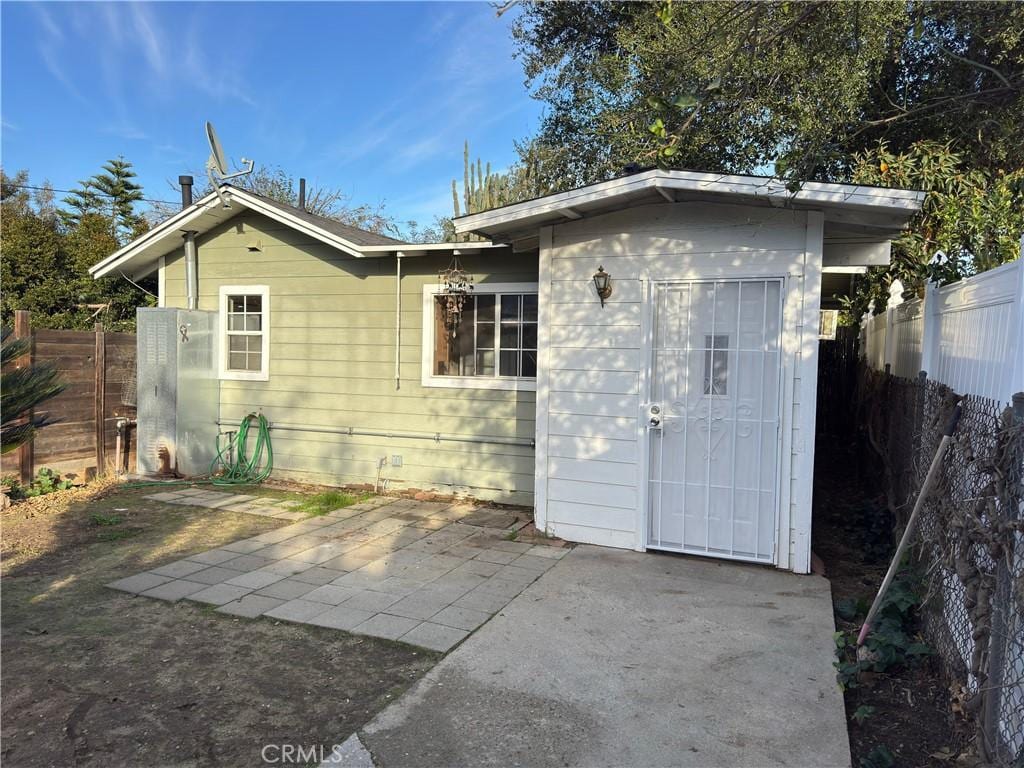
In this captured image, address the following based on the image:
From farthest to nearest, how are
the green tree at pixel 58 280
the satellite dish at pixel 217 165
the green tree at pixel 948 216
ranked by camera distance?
1. the green tree at pixel 58 280
2. the satellite dish at pixel 217 165
3. the green tree at pixel 948 216

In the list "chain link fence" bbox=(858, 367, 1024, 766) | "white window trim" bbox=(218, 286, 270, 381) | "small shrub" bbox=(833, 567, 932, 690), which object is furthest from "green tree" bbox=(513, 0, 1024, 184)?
"white window trim" bbox=(218, 286, 270, 381)

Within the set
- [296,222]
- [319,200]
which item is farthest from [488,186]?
[319,200]

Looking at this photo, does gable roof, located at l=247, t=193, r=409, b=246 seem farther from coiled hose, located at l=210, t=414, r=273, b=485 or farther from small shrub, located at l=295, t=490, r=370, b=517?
small shrub, located at l=295, t=490, r=370, b=517

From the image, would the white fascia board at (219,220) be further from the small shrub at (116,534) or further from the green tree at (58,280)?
the green tree at (58,280)

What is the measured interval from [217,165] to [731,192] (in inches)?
244

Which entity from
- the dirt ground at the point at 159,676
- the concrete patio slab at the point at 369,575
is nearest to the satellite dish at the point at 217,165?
the concrete patio slab at the point at 369,575

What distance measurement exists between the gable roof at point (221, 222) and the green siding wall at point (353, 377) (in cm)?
23

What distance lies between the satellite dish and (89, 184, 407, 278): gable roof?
0.18 m

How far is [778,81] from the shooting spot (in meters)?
6.96

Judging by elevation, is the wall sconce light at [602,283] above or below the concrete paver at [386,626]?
above

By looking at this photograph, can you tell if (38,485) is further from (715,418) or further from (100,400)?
(715,418)

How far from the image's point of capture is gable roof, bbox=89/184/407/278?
716cm

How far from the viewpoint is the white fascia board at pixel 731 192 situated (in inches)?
169

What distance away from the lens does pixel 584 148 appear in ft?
32.8
